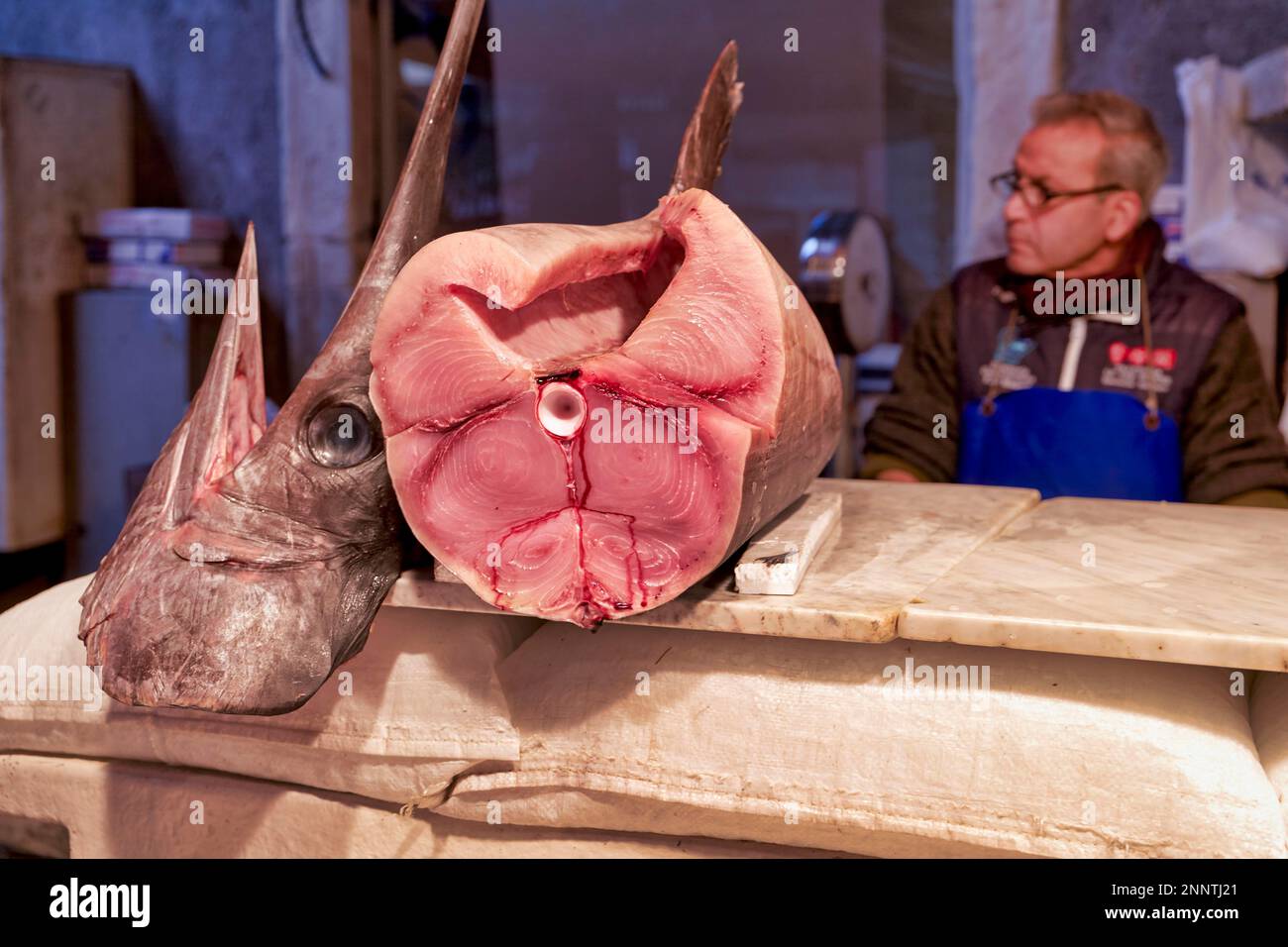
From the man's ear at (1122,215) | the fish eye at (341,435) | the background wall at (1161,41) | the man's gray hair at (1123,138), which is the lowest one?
the fish eye at (341,435)

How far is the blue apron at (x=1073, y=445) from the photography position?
3025 millimetres

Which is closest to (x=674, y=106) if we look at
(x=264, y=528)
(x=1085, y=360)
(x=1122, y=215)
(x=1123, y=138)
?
(x=1123, y=138)

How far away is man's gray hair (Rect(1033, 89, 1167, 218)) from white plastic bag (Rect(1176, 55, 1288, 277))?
0.67 metres

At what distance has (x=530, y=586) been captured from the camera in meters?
1.39

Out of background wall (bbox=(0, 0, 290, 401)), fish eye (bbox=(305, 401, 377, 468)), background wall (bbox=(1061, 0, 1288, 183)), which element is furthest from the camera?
background wall (bbox=(0, 0, 290, 401))

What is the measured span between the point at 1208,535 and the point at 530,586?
1172 millimetres

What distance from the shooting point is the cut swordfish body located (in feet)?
4.40

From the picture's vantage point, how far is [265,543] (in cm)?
148

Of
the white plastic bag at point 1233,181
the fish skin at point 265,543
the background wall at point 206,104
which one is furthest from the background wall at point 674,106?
the fish skin at point 265,543

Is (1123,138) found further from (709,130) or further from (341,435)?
(341,435)

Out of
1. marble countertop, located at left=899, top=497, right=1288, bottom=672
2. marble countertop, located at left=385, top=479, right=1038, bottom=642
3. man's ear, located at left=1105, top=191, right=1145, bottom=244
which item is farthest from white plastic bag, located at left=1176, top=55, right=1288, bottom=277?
marble countertop, located at left=385, top=479, right=1038, bottom=642

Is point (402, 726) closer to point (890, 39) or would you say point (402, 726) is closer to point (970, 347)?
point (970, 347)

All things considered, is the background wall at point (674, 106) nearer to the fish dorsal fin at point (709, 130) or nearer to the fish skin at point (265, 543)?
the fish dorsal fin at point (709, 130)

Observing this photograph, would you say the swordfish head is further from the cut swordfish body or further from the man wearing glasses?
the man wearing glasses
